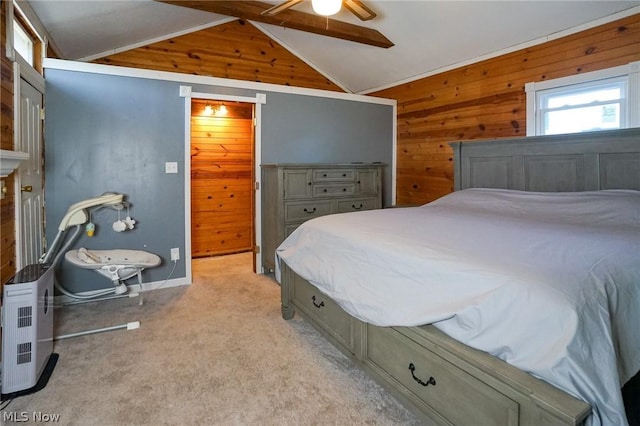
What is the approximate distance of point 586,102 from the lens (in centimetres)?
305

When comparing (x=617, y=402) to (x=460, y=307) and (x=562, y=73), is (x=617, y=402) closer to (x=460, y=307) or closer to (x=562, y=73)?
(x=460, y=307)

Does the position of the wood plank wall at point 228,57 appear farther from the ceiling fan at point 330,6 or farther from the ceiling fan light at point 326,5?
the ceiling fan light at point 326,5

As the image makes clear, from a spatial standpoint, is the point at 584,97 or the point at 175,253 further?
the point at 175,253

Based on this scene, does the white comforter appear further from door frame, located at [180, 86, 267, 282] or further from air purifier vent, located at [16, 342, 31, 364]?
door frame, located at [180, 86, 267, 282]

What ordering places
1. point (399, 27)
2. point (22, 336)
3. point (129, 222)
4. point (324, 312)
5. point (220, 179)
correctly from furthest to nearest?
point (220, 179), point (399, 27), point (129, 222), point (324, 312), point (22, 336)

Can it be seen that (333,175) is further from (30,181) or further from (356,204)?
(30,181)

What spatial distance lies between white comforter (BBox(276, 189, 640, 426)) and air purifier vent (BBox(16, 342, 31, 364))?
1508mm

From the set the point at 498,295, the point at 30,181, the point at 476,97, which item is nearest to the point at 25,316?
the point at 30,181

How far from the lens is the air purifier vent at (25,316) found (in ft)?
6.08

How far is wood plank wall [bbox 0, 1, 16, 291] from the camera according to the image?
215 centimetres

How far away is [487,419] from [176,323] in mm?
2252

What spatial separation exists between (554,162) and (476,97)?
1321mm

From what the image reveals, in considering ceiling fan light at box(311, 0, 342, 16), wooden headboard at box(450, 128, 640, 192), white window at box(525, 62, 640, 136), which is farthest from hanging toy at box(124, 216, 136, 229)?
white window at box(525, 62, 640, 136)

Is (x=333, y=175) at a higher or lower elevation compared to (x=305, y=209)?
higher
